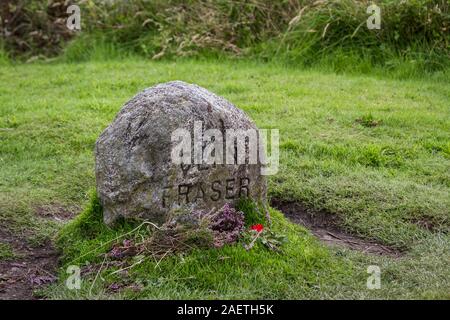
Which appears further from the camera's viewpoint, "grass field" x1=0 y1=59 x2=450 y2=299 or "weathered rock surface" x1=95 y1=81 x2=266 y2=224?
"weathered rock surface" x1=95 y1=81 x2=266 y2=224

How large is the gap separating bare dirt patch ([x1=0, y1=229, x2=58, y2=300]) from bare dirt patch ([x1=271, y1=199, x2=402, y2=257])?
1.89 meters

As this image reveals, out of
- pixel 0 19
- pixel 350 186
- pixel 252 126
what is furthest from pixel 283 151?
pixel 0 19

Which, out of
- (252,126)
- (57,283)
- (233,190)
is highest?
(252,126)

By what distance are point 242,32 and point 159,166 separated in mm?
6033

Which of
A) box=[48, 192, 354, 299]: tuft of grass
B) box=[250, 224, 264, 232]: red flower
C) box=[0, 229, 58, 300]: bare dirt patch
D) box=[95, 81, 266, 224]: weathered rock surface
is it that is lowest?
box=[0, 229, 58, 300]: bare dirt patch

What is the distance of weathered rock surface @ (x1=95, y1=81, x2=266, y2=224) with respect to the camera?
4.69 meters

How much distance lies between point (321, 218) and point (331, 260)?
872 millimetres

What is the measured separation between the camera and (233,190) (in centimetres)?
489

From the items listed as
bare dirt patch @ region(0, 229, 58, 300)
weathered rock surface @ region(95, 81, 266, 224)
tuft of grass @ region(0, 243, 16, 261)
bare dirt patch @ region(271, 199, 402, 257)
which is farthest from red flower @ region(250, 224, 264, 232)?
tuft of grass @ region(0, 243, 16, 261)

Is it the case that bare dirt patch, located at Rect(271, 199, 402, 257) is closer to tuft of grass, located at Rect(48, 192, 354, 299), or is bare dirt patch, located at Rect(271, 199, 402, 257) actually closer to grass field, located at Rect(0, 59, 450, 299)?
grass field, located at Rect(0, 59, 450, 299)

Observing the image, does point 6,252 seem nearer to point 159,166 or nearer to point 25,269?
point 25,269

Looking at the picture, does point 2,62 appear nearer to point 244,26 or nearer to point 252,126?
point 244,26

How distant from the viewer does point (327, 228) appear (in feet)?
18.2
